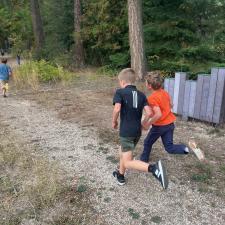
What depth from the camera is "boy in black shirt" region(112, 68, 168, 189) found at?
4387 mm

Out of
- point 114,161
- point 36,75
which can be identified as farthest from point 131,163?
point 36,75

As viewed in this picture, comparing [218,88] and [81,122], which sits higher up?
[218,88]

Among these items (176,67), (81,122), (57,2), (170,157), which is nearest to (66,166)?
(170,157)

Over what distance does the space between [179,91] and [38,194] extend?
4.52 metres

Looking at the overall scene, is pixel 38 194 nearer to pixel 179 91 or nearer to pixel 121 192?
pixel 121 192

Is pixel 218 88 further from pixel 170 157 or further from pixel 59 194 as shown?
Answer: pixel 59 194

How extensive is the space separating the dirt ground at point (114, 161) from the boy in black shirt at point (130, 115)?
39 centimetres

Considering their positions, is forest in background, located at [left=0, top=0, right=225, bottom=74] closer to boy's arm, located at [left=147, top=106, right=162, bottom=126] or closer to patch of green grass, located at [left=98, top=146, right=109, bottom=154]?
patch of green grass, located at [left=98, top=146, right=109, bottom=154]

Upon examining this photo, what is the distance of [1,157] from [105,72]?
10.7 m

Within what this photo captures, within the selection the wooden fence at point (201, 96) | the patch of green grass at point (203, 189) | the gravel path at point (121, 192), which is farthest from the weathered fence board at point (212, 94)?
the patch of green grass at point (203, 189)

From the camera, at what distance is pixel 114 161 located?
570 cm

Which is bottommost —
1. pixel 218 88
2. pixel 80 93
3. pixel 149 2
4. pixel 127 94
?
pixel 80 93

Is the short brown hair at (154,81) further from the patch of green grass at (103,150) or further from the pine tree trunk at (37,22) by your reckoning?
the pine tree trunk at (37,22)

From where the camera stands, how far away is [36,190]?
4688mm
